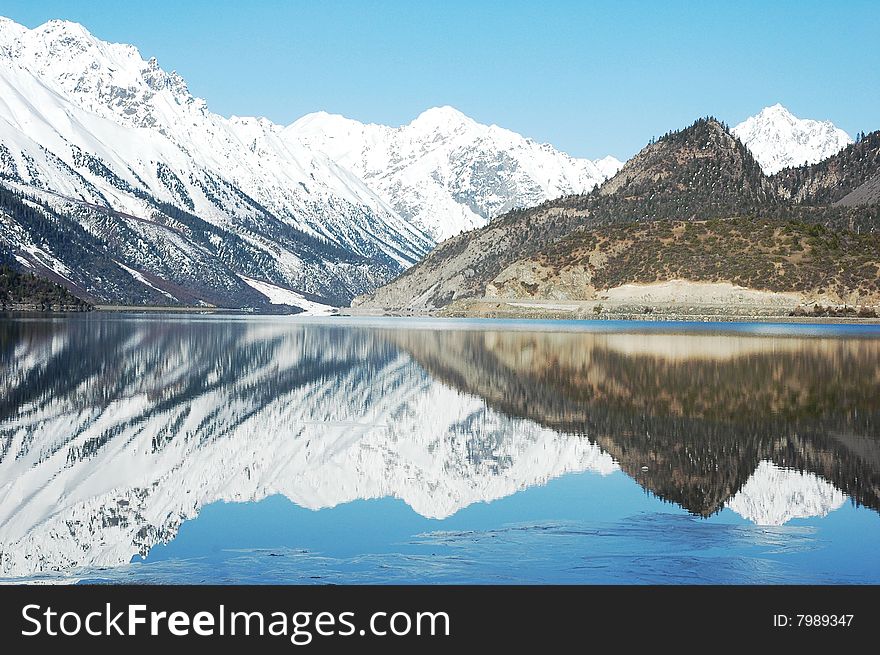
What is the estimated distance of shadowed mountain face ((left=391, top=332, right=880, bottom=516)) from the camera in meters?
30.1

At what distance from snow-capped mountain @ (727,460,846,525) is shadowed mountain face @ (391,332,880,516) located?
36 centimetres

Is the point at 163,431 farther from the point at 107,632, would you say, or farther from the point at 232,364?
the point at 232,364

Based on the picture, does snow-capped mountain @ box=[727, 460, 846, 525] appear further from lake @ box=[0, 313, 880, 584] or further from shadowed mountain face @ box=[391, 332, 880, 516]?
shadowed mountain face @ box=[391, 332, 880, 516]

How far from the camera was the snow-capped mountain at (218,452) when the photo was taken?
2380 centimetres

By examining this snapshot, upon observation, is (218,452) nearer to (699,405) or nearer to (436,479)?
→ (436,479)

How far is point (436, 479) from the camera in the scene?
29.3 meters

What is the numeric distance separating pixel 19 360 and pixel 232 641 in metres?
54.4

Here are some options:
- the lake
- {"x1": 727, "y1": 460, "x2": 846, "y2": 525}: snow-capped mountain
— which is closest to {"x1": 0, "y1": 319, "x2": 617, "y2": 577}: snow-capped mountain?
the lake

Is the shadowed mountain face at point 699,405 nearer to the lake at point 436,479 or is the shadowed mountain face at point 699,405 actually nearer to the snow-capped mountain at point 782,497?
the lake at point 436,479

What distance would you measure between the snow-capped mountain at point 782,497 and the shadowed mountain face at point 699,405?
1.18 feet

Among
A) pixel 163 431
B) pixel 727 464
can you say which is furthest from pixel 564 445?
pixel 163 431

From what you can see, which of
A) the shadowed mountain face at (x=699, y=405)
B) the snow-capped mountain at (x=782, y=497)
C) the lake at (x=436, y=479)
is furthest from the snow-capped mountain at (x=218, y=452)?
the snow-capped mountain at (x=782, y=497)

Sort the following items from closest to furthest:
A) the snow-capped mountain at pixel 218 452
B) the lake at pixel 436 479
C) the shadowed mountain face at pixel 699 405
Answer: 1. the lake at pixel 436 479
2. the snow-capped mountain at pixel 218 452
3. the shadowed mountain face at pixel 699 405

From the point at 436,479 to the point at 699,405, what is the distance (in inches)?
729
